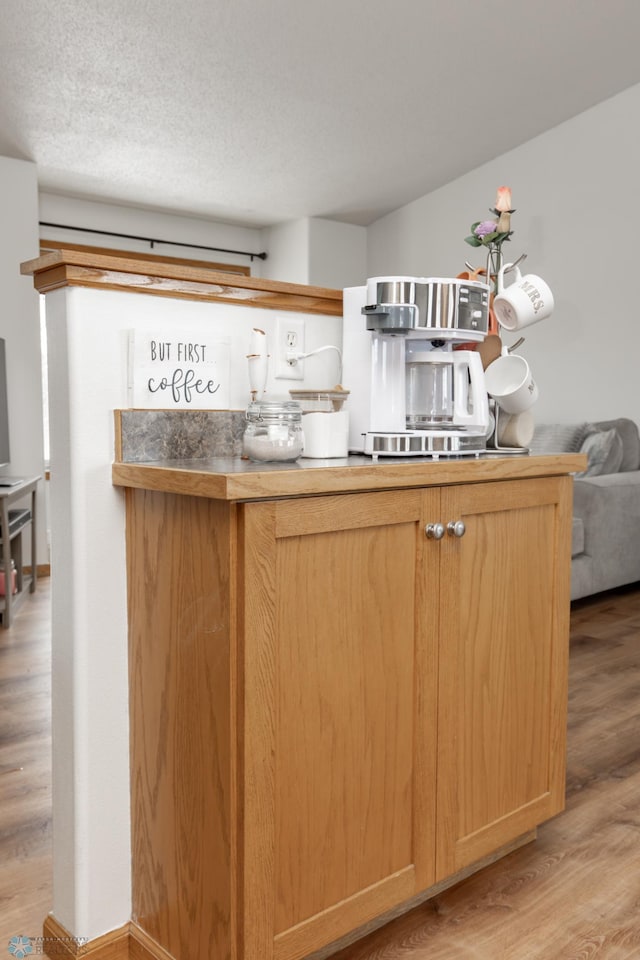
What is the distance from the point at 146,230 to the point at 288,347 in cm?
499

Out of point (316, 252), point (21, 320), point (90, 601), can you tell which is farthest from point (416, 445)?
point (316, 252)

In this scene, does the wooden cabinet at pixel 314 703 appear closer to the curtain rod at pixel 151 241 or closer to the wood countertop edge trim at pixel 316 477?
the wood countertop edge trim at pixel 316 477

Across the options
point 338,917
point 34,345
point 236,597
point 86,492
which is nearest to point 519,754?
point 338,917

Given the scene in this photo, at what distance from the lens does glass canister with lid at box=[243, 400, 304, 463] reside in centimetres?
130

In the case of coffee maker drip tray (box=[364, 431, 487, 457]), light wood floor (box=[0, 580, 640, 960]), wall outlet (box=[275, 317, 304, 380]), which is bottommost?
light wood floor (box=[0, 580, 640, 960])

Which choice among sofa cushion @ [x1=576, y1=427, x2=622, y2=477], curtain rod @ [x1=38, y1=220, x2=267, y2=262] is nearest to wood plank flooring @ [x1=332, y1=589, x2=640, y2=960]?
sofa cushion @ [x1=576, y1=427, x2=622, y2=477]

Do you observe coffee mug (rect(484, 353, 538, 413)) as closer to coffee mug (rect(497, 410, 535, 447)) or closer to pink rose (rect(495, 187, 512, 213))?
coffee mug (rect(497, 410, 535, 447))

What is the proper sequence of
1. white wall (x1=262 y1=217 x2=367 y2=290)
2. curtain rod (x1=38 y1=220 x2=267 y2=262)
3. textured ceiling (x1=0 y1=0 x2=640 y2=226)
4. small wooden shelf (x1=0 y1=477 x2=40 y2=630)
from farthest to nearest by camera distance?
white wall (x1=262 y1=217 x2=367 y2=290)
curtain rod (x1=38 y1=220 x2=267 y2=262)
textured ceiling (x1=0 y1=0 x2=640 y2=226)
small wooden shelf (x1=0 y1=477 x2=40 y2=630)

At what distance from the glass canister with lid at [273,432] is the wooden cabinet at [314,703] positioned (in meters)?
0.15

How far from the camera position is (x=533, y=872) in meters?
1.65

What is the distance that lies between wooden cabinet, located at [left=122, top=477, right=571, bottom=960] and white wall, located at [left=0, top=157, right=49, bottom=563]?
3.92 metres

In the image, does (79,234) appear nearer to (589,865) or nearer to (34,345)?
(34,345)

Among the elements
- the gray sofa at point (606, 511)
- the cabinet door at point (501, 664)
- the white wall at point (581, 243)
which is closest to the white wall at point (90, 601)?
the cabinet door at point (501, 664)

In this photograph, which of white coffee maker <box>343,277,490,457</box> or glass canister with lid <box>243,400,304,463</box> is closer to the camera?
glass canister with lid <box>243,400,304,463</box>
